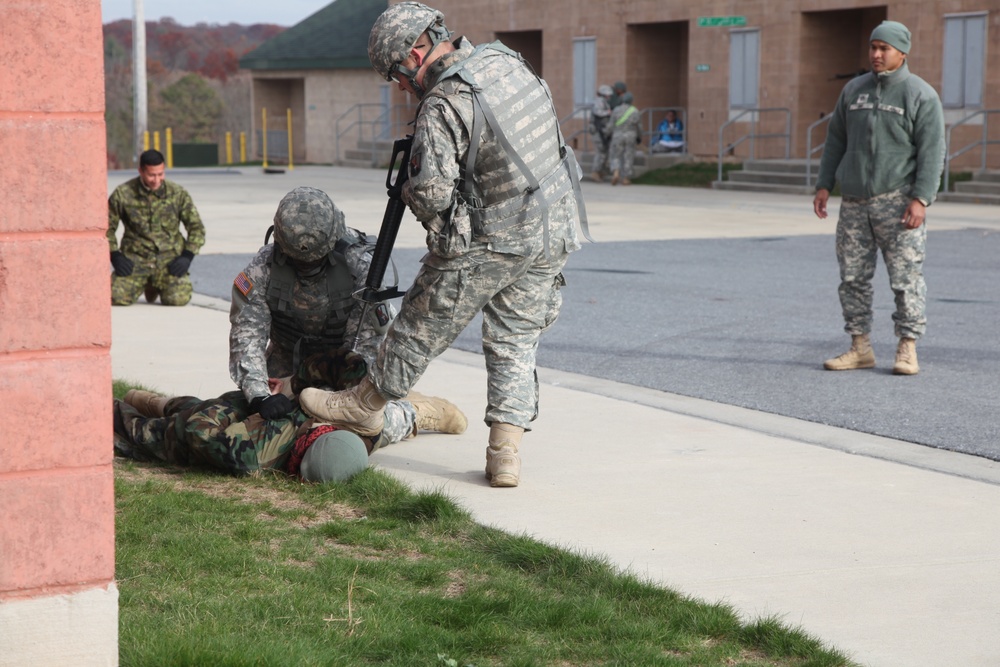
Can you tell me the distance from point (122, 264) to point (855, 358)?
580 centimetres

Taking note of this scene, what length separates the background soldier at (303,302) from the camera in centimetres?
561

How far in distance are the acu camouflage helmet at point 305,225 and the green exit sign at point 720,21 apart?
25151mm

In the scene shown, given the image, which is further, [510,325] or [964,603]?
[510,325]

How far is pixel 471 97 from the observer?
504 cm

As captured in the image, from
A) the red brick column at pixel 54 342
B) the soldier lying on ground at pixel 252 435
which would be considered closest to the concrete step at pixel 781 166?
the soldier lying on ground at pixel 252 435

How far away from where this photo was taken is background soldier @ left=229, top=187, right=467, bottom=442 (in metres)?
5.61

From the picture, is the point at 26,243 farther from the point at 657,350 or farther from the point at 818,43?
the point at 818,43

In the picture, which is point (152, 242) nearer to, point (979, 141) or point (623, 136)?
point (979, 141)

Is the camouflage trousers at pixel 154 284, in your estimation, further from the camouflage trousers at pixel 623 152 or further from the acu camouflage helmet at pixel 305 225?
the camouflage trousers at pixel 623 152

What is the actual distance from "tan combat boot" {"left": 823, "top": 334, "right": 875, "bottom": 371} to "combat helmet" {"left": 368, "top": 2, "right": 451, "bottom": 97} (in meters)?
3.91

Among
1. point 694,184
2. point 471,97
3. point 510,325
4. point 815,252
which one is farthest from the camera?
point 694,184

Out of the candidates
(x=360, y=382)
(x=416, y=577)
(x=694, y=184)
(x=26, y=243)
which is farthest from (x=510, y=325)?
(x=694, y=184)

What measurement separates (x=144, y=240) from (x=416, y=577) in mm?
7499

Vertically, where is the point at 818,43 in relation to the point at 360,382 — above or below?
above
